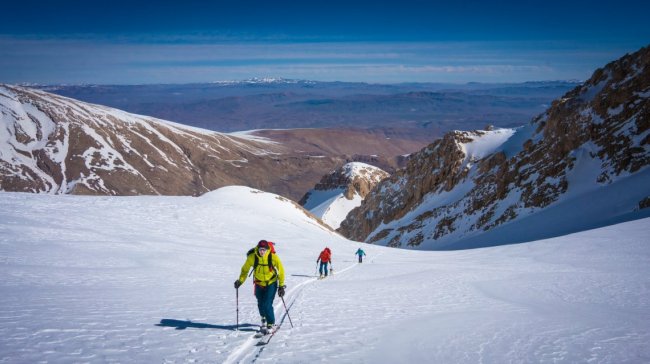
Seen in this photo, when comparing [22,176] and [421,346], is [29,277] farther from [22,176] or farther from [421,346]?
[22,176]

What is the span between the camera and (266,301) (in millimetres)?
8969

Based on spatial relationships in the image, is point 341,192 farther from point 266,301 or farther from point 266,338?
point 266,338

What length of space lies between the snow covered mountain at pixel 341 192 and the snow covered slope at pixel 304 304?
371 ft

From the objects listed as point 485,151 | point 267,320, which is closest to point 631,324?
point 267,320

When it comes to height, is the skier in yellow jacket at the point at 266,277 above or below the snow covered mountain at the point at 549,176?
below

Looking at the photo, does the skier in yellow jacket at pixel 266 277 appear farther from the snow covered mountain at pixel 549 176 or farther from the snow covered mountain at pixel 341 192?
the snow covered mountain at pixel 341 192

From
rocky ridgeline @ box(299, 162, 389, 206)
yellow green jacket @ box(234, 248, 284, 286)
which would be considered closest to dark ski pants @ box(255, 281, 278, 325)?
yellow green jacket @ box(234, 248, 284, 286)

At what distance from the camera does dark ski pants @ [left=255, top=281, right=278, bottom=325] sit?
8922 millimetres

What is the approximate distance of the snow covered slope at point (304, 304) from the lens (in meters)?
7.61

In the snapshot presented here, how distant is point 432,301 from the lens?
512 inches

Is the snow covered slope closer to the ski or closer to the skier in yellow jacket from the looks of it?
the ski

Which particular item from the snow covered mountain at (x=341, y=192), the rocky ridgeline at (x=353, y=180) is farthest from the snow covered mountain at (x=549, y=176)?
the rocky ridgeline at (x=353, y=180)

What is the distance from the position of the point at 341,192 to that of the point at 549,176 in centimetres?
10354

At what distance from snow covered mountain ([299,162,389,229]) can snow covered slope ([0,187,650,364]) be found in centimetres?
11320
